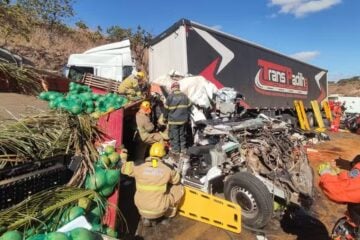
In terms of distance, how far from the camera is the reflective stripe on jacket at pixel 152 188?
4.77 meters

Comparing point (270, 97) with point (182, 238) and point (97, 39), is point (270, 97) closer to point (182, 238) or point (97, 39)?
point (182, 238)

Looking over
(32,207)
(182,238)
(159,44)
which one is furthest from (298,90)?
(32,207)

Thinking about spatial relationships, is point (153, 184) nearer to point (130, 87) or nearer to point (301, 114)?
point (130, 87)

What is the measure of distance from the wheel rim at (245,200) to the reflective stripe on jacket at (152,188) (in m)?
1.23

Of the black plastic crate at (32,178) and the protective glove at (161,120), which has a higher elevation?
the protective glove at (161,120)

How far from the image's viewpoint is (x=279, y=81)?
1510 cm

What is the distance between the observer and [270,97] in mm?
14273

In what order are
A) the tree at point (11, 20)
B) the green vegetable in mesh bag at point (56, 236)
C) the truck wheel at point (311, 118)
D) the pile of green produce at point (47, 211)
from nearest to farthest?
the green vegetable in mesh bag at point (56, 236) < the pile of green produce at point (47, 211) < the tree at point (11, 20) < the truck wheel at point (311, 118)

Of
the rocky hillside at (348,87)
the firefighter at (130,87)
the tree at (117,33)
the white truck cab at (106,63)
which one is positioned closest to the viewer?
the firefighter at (130,87)

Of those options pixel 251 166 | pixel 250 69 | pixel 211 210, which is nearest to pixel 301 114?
pixel 250 69

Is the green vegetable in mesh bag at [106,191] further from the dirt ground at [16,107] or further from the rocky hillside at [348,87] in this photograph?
the rocky hillside at [348,87]

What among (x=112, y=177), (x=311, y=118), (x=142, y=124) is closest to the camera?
(x=112, y=177)

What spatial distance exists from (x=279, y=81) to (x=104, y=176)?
13147 millimetres

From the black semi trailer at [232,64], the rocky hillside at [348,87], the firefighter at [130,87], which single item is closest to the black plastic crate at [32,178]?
the firefighter at [130,87]
